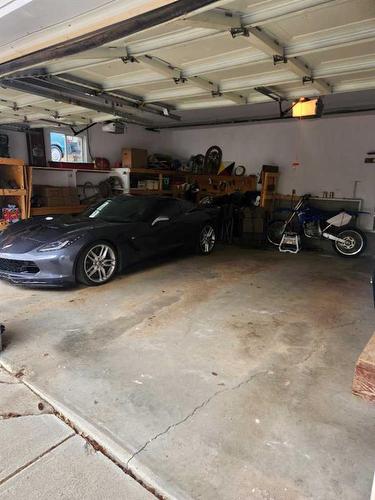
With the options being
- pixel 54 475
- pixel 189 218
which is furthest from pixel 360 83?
pixel 54 475

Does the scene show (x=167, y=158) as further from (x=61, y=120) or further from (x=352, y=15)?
(x=352, y=15)

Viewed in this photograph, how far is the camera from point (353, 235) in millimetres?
6020

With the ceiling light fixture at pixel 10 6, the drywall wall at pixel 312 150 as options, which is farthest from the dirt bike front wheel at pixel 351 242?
the ceiling light fixture at pixel 10 6

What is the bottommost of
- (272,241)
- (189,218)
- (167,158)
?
(272,241)

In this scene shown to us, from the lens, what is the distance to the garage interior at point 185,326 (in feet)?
4.67

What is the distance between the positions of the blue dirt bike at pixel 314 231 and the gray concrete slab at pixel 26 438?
216 inches

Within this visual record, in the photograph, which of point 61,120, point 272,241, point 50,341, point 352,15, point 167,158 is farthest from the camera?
point 167,158

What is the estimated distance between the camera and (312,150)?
269 inches

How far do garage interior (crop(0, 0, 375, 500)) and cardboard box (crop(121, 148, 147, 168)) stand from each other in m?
2.28

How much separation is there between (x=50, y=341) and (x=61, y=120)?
11.7 ft

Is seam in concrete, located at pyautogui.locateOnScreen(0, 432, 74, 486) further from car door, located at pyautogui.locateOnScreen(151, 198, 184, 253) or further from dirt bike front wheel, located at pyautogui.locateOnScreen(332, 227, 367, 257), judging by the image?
dirt bike front wheel, located at pyautogui.locateOnScreen(332, 227, 367, 257)

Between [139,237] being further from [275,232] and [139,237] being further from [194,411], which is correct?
[275,232]

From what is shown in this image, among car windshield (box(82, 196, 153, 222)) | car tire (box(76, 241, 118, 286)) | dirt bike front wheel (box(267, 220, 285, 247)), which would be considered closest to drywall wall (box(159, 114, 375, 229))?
dirt bike front wheel (box(267, 220, 285, 247))

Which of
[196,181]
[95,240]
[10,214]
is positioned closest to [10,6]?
[95,240]
